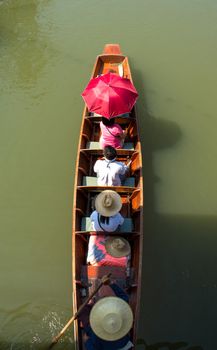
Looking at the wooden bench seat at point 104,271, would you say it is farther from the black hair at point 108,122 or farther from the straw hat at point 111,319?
the black hair at point 108,122

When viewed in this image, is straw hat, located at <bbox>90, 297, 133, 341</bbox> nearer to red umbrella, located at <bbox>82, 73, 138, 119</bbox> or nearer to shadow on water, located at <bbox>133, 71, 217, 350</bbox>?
shadow on water, located at <bbox>133, 71, 217, 350</bbox>

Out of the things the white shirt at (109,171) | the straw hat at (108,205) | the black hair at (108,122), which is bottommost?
the straw hat at (108,205)

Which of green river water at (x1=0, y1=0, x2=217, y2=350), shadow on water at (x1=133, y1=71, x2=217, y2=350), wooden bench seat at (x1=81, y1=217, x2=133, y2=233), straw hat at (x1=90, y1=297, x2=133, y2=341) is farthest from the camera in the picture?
wooden bench seat at (x1=81, y1=217, x2=133, y2=233)

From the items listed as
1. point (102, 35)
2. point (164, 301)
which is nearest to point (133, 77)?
point (102, 35)

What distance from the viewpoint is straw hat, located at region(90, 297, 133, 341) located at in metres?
4.12

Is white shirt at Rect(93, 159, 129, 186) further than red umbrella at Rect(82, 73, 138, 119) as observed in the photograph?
No

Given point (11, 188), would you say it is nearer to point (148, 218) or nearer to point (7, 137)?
point (7, 137)

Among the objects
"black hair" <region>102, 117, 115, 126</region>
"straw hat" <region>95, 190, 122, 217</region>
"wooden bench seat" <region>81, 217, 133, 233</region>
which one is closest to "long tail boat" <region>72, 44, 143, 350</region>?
"wooden bench seat" <region>81, 217, 133, 233</region>

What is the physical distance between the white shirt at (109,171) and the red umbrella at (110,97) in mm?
1093

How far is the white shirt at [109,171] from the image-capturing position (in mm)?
6539

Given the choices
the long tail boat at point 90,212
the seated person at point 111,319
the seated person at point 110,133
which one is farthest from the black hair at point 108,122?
the seated person at point 111,319

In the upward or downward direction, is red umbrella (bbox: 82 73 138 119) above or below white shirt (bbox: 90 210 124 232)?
above

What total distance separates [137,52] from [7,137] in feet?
15.7

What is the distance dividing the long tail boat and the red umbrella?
2.55 feet
